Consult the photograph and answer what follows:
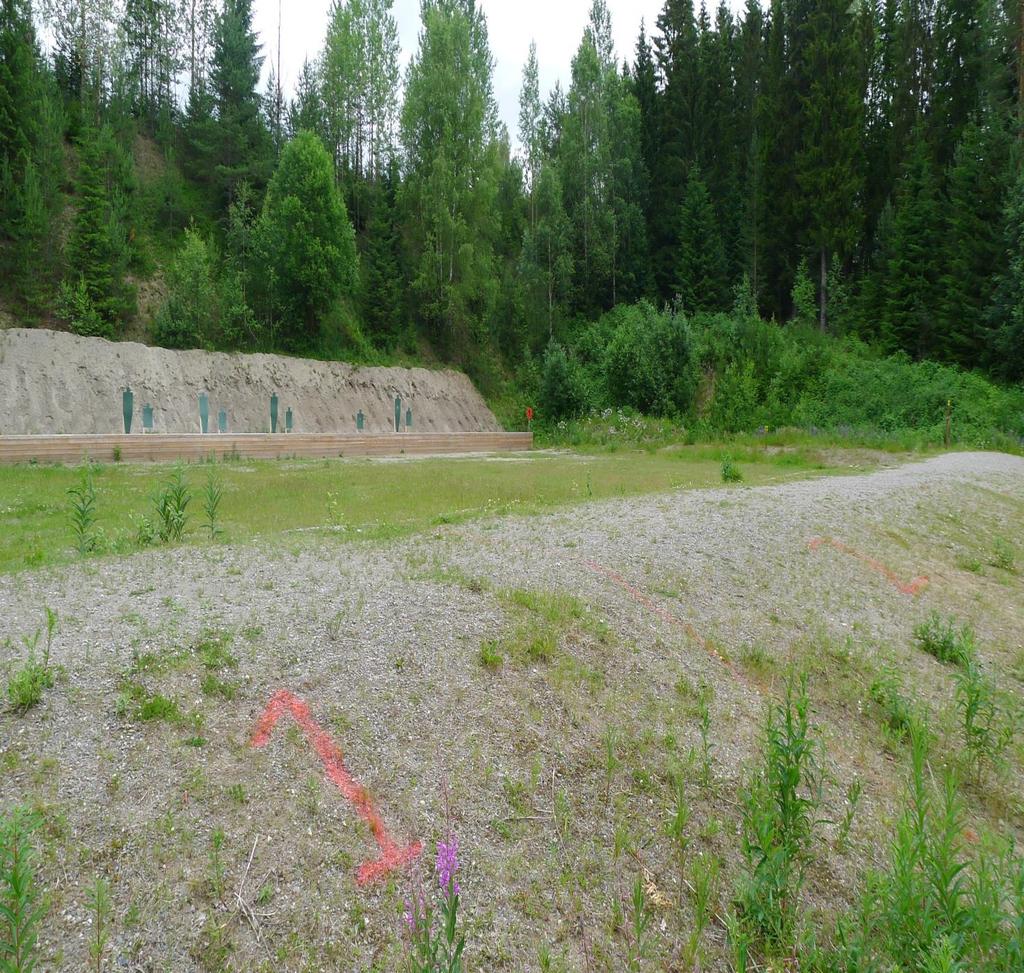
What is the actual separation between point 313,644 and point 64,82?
4899 cm

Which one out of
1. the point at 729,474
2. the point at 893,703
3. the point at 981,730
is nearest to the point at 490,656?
the point at 893,703

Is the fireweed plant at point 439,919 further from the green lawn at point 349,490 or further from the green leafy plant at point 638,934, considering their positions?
the green lawn at point 349,490

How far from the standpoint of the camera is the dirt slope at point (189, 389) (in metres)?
24.6

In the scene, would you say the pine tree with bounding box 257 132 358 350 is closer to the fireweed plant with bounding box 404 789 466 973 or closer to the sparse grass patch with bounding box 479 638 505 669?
the sparse grass patch with bounding box 479 638 505 669

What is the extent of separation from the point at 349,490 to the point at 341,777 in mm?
10916

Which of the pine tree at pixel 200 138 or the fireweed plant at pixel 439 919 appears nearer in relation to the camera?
the fireweed plant at pixel 439 919

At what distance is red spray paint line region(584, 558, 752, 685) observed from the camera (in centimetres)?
552

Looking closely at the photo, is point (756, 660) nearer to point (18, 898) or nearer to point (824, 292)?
point (18, 898)

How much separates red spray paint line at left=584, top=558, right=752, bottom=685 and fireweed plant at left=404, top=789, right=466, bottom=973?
278 centimetres

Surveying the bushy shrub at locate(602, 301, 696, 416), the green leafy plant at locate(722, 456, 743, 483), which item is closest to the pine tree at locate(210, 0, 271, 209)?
the bushy shrub at locate(602, 301, 696, 416)

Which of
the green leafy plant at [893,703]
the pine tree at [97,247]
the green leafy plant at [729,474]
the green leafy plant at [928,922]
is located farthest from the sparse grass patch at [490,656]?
the pine tree at [97,247]

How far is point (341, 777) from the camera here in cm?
352

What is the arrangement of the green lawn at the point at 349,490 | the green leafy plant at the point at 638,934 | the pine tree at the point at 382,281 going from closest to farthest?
the green leafy plant at the point at 638,934 < the green lawn at the point at 349,490 < the pine tree at the point at 382,281

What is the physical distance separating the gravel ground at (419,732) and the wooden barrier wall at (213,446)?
14849mm
